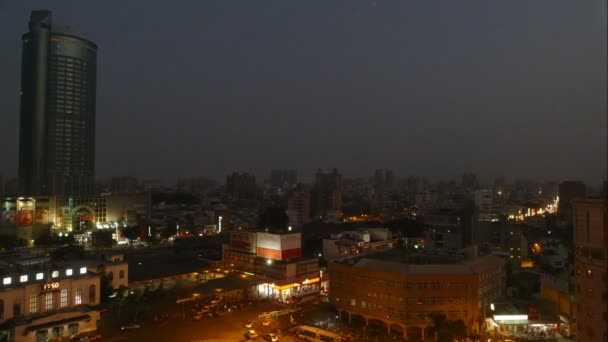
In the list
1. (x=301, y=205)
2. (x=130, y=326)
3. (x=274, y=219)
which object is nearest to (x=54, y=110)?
(x=274, y=219)

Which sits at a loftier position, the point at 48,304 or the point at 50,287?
the point at 50,287

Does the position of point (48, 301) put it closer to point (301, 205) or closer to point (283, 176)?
point (301, 205)

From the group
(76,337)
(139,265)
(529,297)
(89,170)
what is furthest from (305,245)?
(89,170)

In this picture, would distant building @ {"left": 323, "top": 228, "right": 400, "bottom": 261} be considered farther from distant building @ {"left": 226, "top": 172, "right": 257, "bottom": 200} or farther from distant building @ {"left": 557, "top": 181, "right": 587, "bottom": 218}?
distant building @ {"left": 226, "top": 172, "right": 257, "bottom": 200}

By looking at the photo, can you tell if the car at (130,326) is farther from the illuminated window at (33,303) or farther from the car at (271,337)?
the car at (271,337)

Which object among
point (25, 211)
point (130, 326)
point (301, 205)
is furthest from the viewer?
point (301, 205)

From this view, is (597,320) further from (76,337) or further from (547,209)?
(547,209)
